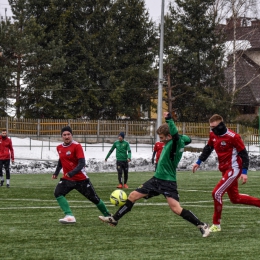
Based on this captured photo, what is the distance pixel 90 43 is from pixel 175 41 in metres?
6.62

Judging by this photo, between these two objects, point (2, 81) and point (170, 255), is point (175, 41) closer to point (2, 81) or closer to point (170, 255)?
point (2, 81)

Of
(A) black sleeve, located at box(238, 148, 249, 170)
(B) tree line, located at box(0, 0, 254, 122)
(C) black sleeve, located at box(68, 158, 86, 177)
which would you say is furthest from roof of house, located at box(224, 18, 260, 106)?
(A) black sleeve, located at box(238, 148, 249, 170)

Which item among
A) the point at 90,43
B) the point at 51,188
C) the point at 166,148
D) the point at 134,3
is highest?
the point at 134,3

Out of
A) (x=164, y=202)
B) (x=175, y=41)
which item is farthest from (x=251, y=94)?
(x=164, y=202)

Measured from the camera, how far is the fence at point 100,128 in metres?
50.3

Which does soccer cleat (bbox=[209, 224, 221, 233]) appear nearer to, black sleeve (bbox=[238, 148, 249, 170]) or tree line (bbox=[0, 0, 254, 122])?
black sleeve (bbox=[238, 148, 249, 170])

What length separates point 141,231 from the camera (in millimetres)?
10414

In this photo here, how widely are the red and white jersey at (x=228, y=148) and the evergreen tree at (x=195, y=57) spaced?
42.3m

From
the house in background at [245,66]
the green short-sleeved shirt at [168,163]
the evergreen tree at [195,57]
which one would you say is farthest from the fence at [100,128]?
the green short-sleeved shirt at [168,163]

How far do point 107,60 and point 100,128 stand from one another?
212 inches

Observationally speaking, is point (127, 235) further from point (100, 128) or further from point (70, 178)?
point (100, 128)

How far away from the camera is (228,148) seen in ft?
35.1

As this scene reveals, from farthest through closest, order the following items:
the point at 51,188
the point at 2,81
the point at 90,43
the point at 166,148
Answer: the point at 90,43 < the point at 2,81 < the point at 51,188 < the point at 166,148

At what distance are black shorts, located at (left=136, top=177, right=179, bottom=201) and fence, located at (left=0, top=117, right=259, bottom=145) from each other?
40.7 m
